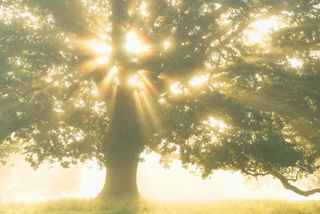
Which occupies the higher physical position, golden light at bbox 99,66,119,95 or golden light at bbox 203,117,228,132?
golden light at bbox 99,66,119,95

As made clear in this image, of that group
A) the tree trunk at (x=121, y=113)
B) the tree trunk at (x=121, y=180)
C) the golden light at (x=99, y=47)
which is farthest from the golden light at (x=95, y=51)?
the tree trunk at (x=121, y=180)

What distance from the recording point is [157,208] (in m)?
21.0

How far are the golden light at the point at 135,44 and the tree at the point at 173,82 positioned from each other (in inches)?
2.4

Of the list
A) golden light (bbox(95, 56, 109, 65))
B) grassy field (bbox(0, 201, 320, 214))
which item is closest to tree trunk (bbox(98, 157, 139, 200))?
grassy field (bbox(0, 201, 320, 214))

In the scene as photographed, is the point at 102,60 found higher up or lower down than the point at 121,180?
higher up

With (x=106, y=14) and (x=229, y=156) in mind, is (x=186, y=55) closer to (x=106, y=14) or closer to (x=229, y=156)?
(x=229, y=156)

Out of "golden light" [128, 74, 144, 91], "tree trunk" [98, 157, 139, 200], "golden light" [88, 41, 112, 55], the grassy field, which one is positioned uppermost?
"golden light" [88, 41, 112, 55]

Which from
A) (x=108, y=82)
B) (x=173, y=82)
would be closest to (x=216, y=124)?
(x=173, y=82)

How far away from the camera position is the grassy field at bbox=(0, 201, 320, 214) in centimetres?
1994

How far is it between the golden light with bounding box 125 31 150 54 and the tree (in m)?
0.06

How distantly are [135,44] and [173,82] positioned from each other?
2625 millimetres

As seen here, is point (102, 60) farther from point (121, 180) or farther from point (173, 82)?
point (121, 180)

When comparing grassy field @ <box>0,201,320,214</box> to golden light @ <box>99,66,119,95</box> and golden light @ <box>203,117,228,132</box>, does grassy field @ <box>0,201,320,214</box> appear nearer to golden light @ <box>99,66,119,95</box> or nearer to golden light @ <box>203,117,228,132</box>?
golden light @ <box>203,117,228,132</box>

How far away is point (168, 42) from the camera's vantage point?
68.3 feet
